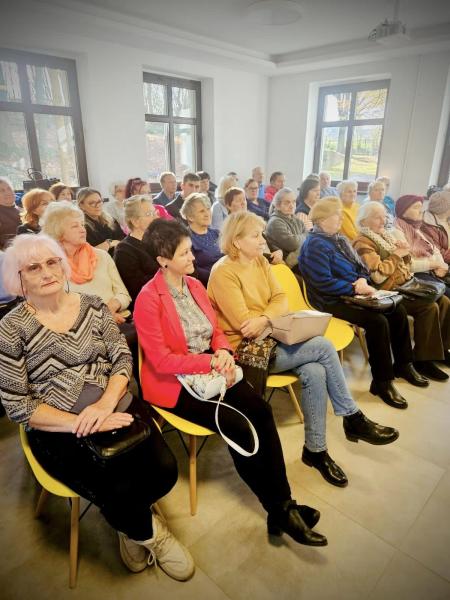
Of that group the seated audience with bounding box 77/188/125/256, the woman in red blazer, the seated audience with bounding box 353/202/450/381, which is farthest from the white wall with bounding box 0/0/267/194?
the woman in red blazer

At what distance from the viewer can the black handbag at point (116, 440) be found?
1.20 meters

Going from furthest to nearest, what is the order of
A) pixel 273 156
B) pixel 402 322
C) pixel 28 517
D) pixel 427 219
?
1. pixel 273 156
2. pixel 427 219
3. pixel 402 322
4. pixel 28 517

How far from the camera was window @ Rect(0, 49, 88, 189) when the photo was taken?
16.1 ft

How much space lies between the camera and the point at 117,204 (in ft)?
15.6

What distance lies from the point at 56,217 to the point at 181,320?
104cm

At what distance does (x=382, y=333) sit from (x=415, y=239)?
1.32 metres

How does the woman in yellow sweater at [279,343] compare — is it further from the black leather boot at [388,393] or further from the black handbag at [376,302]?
the black handbag at [376,302]

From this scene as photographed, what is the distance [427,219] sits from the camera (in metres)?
3.47

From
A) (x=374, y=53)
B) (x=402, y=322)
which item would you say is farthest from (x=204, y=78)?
(x=402, y=322)

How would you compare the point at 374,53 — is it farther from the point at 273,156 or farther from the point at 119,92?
the point at 119,92

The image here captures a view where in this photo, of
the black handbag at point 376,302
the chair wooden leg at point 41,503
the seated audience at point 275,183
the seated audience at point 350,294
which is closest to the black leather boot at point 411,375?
the seated audience at point 350,294

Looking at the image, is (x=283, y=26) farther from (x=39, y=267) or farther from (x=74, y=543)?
(x=74, y=543)

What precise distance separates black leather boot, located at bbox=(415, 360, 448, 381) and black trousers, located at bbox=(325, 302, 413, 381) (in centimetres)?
22

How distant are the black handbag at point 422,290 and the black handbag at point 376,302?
228 mm
